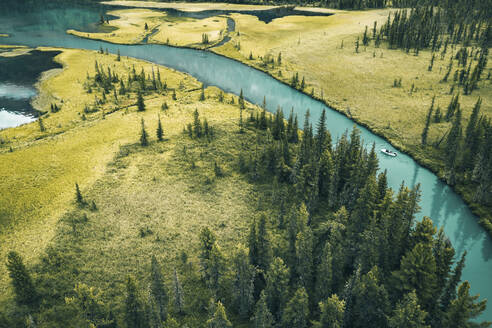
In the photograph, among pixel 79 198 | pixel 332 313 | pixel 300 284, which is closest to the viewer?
pixel 332 313

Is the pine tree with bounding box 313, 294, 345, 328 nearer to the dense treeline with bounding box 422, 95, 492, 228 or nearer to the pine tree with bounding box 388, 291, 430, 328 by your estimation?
the pine tree with bounding box 388, 291, 430, 328

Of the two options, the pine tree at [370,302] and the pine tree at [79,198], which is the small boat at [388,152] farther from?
the pine tree at [79,198]

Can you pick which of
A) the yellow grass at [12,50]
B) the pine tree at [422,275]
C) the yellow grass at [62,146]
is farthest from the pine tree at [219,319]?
Result: the yellow grass at [12,50]

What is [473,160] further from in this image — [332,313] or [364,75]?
[364,75]

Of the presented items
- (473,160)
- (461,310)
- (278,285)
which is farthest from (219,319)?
(473,160)

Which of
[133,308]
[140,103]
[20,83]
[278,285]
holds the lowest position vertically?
[133,308]

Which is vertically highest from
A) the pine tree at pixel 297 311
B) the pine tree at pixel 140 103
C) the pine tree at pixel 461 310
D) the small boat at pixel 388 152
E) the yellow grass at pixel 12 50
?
the yellow grass at pixel 12 50

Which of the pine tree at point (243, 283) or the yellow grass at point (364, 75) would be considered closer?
the pine tree at point (243, 283)

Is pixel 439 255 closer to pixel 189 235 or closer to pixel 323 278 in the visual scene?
pixel 323 278
